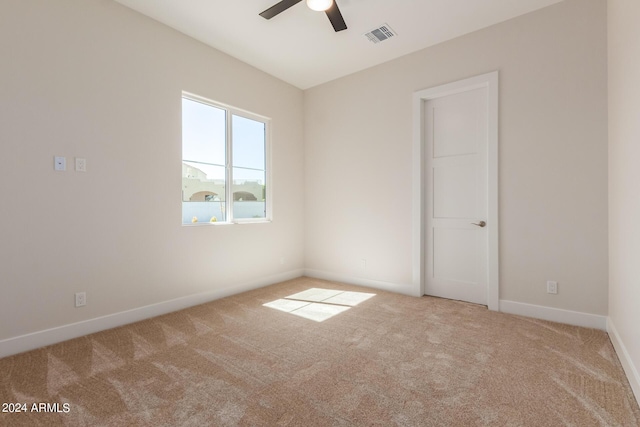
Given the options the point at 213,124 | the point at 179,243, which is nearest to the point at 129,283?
the point at 179,243

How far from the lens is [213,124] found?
12.6ft

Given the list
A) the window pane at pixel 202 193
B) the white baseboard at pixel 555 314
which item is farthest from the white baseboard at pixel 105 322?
the white baseboard at pixel 555 314

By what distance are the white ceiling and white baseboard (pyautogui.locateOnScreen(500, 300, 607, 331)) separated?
118 inches

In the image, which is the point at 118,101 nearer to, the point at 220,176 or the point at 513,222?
the point at 220,176

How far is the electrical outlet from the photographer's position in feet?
8.66

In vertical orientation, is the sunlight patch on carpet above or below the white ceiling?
below

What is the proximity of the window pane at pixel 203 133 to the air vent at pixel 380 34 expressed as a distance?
2.06m

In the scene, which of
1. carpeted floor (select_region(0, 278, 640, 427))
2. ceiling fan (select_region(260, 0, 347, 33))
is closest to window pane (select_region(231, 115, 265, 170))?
ceiling fan (select_region(260, 0, 347, 33))

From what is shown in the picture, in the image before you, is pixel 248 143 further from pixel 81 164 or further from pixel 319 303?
pixel 319 303

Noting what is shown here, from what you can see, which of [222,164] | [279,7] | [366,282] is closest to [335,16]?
[279,7]

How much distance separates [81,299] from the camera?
2658 millimetres

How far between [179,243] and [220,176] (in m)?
1.01

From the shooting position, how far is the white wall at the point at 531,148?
2740 mm

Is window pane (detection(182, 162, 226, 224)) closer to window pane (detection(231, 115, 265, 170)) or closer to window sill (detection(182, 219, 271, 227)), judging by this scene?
window sill (detection(182, 219, 271, 227))
